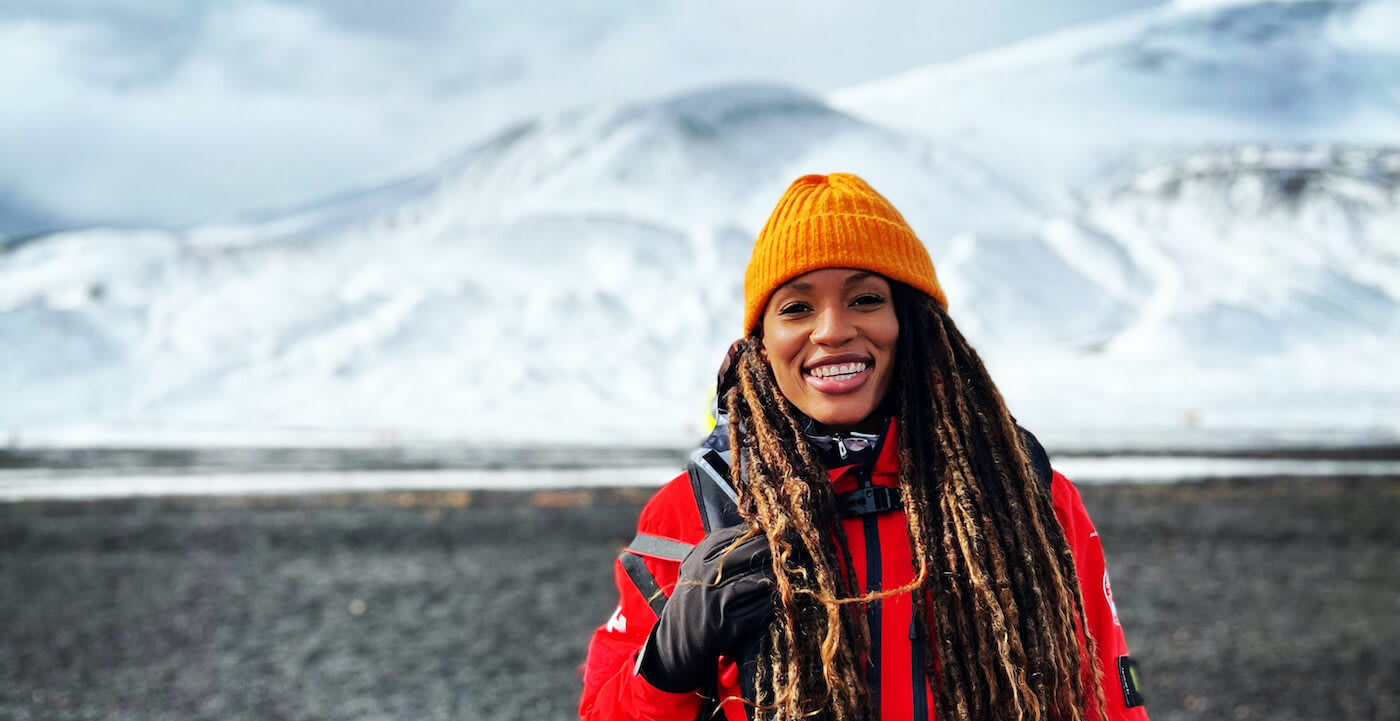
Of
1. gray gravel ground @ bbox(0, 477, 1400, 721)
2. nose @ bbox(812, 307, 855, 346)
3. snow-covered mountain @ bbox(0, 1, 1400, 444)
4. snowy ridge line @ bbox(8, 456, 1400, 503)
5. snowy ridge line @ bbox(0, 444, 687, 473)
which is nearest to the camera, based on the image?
nose @ bbox(812, 307, 855, 346)

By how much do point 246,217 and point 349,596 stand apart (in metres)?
35.5

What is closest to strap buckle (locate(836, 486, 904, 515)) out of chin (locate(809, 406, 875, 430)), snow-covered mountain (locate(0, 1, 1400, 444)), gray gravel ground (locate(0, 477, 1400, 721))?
chin (locate(809, 406, 875, 430))

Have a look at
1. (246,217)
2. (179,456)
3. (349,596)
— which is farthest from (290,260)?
(349,596)

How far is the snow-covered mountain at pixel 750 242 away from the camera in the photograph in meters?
24.4

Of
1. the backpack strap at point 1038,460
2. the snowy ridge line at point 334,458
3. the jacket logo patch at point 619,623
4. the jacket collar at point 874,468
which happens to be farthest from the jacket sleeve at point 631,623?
the snowy ridge line at point 334,458

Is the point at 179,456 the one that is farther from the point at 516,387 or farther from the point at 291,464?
the point at 516,387

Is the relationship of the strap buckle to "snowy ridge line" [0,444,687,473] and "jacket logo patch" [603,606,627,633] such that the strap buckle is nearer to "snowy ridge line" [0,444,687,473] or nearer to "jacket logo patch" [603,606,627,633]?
"jacket logo patch" [603,606,627,633]

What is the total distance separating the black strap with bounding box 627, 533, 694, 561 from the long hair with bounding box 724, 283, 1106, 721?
0.45 feet

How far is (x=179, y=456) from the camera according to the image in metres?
15.0

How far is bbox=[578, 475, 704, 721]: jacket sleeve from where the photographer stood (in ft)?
5.20

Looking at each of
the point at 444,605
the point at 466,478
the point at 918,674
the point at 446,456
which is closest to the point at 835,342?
the point at 918,674

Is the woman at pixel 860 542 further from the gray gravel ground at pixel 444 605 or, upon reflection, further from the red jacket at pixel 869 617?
the gray gravel ground at pixel 444 605

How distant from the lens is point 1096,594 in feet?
5.45

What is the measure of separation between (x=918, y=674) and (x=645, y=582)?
1.45ft
